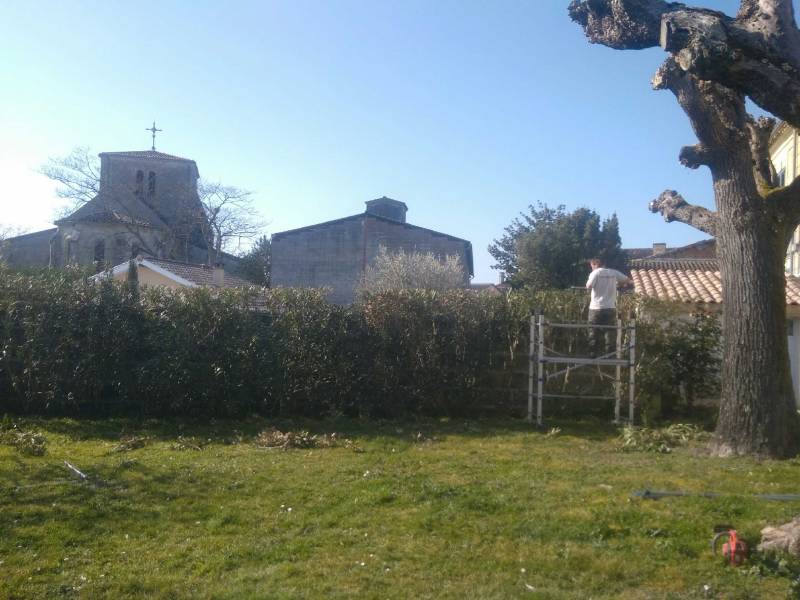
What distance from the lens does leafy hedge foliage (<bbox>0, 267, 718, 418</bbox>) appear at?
41.7 ft

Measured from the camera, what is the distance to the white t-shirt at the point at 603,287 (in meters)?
12.6

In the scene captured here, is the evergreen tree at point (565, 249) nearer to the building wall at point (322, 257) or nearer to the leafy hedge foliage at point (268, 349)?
the building wall at point (322, 257)

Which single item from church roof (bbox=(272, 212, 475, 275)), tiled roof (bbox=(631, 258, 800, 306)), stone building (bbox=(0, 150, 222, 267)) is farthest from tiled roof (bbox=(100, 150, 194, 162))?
tiled roof (bbox=(631, 258, 800, 306))

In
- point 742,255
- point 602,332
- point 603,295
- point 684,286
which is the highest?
point 684,286

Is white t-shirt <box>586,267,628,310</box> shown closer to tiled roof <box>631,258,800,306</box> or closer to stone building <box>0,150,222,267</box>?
tiled roof <box>631,258,800,306</box>

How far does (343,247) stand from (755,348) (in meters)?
31.0

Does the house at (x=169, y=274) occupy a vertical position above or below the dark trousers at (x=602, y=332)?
above

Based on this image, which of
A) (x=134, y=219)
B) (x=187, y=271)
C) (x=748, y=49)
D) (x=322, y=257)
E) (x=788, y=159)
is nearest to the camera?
(x=748, y=49)

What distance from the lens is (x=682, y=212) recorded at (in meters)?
10.9

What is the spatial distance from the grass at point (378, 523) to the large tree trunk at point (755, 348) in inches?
18.6

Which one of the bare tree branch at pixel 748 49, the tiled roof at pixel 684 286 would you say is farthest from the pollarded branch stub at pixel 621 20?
the tiled roof at pixel 684 286

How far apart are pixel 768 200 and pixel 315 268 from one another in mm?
31384

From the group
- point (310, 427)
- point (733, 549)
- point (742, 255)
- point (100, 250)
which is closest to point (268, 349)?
point (310, 427)

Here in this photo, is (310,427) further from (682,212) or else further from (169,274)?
(169,274)
